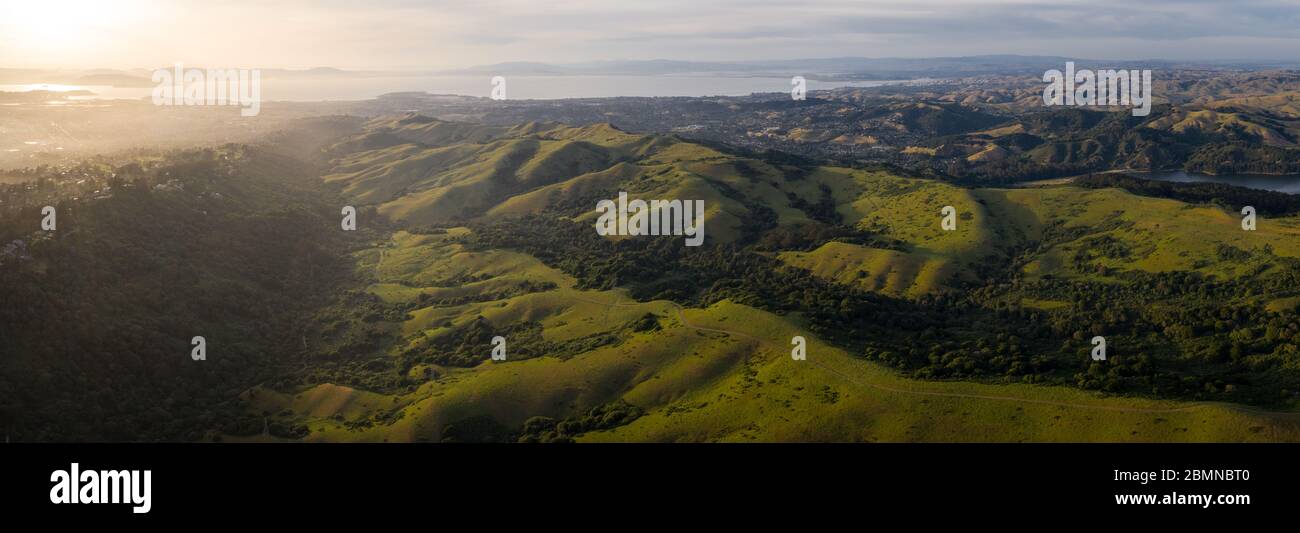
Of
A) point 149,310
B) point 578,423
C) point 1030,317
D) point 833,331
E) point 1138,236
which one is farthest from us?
point 1138,236

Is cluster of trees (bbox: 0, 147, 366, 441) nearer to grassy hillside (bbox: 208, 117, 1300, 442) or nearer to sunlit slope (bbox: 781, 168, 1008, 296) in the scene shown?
grassy hillside (bbox: 208, 117, 1300, 442)

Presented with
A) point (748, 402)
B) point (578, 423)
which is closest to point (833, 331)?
point (748, 402)

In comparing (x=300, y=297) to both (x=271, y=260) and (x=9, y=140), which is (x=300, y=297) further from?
(x=9, y=140)

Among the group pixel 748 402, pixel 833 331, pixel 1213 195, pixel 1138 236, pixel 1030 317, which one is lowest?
pixel 748 402

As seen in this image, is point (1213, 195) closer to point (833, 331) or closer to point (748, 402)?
point (833, 331)

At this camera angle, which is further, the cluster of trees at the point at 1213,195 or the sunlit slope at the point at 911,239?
the cluster of trees at the point at 1213,195

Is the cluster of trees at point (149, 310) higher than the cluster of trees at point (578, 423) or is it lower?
higher

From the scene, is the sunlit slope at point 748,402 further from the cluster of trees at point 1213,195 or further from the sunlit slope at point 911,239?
the cluster of trees at point 1213,195

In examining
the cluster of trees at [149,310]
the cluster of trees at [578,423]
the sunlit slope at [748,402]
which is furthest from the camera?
the cluster of trees at [149,310]

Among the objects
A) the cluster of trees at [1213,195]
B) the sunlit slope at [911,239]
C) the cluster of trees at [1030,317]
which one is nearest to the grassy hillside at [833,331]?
the cluster of trees at [1030,317]

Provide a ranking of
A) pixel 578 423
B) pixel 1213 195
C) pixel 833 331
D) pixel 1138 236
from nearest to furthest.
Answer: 1. pixel 578 423
2. pixel 833 331
3. pixel 1138 236
4. pixel 1213 195
